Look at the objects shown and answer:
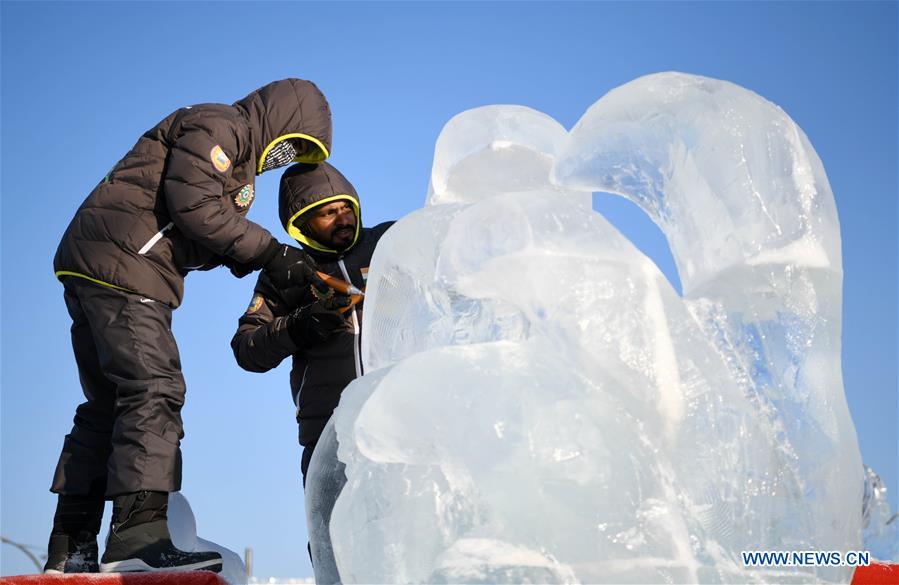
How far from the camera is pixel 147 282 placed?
3338 mm

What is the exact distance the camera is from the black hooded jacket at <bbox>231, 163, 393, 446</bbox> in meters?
4.06

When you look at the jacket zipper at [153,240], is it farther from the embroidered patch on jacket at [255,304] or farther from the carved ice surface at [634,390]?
the carved ice surface at [634,390]

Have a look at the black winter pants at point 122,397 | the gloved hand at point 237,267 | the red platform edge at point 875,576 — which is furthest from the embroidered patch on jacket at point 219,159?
the red platform edge at point 875,576

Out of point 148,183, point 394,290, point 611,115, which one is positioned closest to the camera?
point 611,115

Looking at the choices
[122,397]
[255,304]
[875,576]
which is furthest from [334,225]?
[875,576]

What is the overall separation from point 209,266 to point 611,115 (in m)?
2.18

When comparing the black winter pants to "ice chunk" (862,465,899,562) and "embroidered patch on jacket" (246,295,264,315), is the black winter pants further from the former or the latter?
"ice chunk" (862,465,899,562)

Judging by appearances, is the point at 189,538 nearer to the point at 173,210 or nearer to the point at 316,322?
the point at 316,322

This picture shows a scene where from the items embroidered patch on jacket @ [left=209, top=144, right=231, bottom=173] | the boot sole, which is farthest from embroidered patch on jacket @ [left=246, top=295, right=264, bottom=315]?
the boot sole

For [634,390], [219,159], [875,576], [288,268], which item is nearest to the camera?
[634,390]

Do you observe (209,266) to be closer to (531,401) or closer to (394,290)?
(394,290)

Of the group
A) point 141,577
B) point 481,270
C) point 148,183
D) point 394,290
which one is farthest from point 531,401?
point 148,183

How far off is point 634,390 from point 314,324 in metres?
2.30

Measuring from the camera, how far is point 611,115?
6.42 feet
